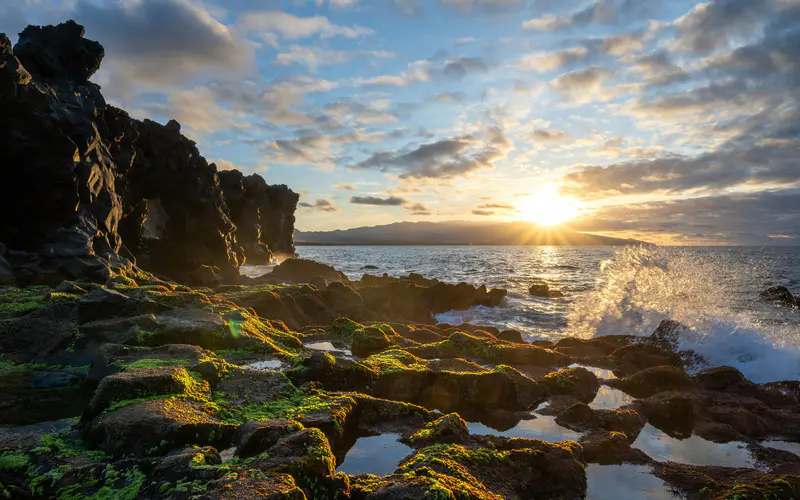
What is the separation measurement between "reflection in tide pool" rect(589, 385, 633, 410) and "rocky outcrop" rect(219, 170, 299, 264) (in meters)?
61.6

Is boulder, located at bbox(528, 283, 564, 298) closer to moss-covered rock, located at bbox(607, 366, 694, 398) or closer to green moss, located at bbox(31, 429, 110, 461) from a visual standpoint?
moss-covered rock, located at bbox(607, 366, 694, 398)

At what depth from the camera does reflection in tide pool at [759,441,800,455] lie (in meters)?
8.95

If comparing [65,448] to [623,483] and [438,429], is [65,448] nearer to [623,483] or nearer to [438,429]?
[438,429]

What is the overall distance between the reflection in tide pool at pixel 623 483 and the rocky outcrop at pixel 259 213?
64.5 m

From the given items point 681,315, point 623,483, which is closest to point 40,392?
point 623,483

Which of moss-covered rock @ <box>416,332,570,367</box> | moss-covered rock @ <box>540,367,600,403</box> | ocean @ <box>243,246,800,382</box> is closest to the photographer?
moss-covered rock @ <box>540,367,600,403</box>

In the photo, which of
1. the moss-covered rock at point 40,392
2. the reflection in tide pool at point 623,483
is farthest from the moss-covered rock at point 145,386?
the reflection in tide pool at point 623,483

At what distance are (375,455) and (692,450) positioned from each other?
6.57 metres

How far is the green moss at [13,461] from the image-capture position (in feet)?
16.5

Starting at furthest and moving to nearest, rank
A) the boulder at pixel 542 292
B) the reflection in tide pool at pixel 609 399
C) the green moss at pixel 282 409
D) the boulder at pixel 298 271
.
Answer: the boulder at pixel 298 271 < the boulder at pixel 542 292 < the reflection in tide pool at pixel 609 399 < the green moss at pixel 282 409

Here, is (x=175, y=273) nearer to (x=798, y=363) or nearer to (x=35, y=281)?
(x=35, y=281)

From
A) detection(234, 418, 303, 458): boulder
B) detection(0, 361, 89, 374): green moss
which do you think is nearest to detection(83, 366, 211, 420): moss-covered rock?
detection(234, 418, 303, 458): boulder

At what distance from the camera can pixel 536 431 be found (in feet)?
29.1

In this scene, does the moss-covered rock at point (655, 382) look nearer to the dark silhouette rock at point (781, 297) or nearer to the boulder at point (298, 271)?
the dark silhouette rock at point (781, 297)
